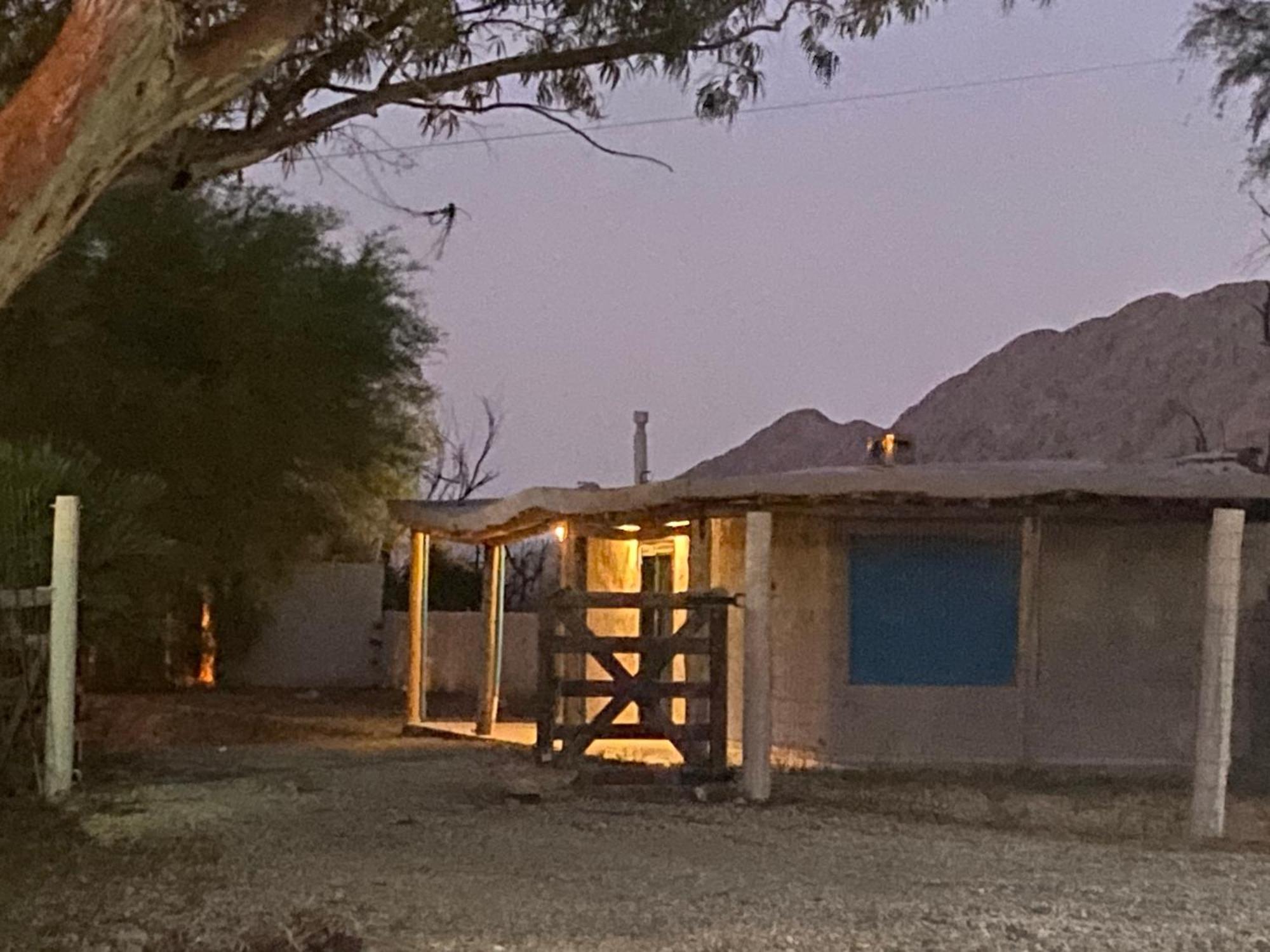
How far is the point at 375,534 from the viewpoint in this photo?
28.1 meters

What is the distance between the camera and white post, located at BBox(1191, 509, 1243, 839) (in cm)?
1130

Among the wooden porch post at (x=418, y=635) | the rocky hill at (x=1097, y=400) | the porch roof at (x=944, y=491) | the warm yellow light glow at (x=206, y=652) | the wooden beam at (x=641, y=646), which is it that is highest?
the rocky hill at (x=1097, y=400)

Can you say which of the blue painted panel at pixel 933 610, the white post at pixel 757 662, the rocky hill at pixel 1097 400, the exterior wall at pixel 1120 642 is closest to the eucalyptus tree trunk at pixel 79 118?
the white post at pixel 757 662

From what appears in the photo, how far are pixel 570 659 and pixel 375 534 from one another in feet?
33.6

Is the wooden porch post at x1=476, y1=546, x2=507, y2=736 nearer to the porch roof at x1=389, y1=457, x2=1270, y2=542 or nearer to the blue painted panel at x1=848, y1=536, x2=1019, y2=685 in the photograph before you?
the porch roof at x1=389, y1=457, x2=1270, y2=542

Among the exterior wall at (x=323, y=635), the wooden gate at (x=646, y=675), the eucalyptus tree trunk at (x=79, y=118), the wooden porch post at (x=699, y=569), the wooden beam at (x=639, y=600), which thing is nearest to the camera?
the eucalyptus tree trunk at (x=79, y=118)

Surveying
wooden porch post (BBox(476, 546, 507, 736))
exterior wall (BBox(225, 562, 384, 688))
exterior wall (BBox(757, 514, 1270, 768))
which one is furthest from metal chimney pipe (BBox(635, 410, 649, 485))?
exterior wall (BBox(225, 562, 384, 688))

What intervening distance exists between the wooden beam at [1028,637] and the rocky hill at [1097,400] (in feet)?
46.2

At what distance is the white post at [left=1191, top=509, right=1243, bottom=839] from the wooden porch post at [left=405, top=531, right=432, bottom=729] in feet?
34.1

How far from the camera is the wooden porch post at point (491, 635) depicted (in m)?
19.2

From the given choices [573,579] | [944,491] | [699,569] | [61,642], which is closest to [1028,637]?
[944,491]

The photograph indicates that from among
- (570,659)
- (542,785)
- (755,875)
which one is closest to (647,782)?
(542,785)

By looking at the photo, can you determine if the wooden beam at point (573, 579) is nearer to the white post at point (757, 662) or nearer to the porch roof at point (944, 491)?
the porch roof at point (944, 491)

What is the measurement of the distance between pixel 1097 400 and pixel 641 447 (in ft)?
47.4
